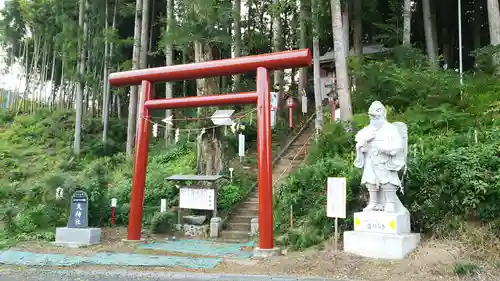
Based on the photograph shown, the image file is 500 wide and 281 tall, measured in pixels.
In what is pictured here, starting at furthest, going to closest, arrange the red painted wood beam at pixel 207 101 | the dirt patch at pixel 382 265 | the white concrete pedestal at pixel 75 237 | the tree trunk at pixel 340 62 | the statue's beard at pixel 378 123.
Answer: the tree trunk at pixel 340 62, the white concrete pedestal at pixel 75 237, the red painted wood beam at pixel 207 101, the statue's beard at pixel 378 123, the dirt patch at pixel 382 265

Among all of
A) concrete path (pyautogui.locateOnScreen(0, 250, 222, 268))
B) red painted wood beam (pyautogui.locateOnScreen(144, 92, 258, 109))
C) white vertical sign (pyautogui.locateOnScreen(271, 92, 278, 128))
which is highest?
white vertical sign (pyautogui.locateOnScreen(271, 92, 278, 128))

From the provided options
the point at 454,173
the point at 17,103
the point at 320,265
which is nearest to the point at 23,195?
the point at 320,265

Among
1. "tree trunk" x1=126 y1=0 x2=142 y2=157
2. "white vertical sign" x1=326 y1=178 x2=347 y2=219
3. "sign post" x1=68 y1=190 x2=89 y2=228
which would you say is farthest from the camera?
"tree trunk" x1=126 y1=0 x2=142 y2=157

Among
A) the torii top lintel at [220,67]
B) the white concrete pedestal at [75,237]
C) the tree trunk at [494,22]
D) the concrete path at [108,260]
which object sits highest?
the tree trunk at [494,22]

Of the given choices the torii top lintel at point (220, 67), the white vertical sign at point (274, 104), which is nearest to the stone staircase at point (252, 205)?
the white vertical sign at point (274, 104)

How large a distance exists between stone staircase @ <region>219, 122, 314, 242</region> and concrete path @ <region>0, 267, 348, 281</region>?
4525 mm

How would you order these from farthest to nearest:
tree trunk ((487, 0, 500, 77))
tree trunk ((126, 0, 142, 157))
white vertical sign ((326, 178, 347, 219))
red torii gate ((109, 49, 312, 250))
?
1. tree trunk ((126, 0, 142, 157))
2. tree trunk ((487, 0, 500, 77))
3. red torii gate ((109, 49, 312, 250))
4. white vertical sign ((326, 178, 347, 219))

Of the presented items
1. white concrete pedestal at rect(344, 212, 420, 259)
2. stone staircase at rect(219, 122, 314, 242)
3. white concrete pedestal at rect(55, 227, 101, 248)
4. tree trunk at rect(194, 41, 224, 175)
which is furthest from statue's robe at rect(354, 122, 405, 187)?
white concrete pedestal at rect(55, 227, 101, 248)

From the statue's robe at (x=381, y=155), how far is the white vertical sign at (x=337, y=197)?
517mm

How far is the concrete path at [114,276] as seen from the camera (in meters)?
6.97

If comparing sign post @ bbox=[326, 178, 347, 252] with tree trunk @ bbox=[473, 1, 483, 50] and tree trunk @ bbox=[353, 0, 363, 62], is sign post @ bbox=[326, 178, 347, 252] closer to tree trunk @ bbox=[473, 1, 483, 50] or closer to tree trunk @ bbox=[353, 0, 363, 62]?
tree trunk @ bbox=[353, 0, 363, 62]

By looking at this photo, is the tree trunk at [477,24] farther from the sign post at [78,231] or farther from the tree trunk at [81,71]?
the sign post at [78,231]

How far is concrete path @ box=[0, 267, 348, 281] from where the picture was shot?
697cm

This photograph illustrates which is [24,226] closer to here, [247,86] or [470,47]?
[247,86]
